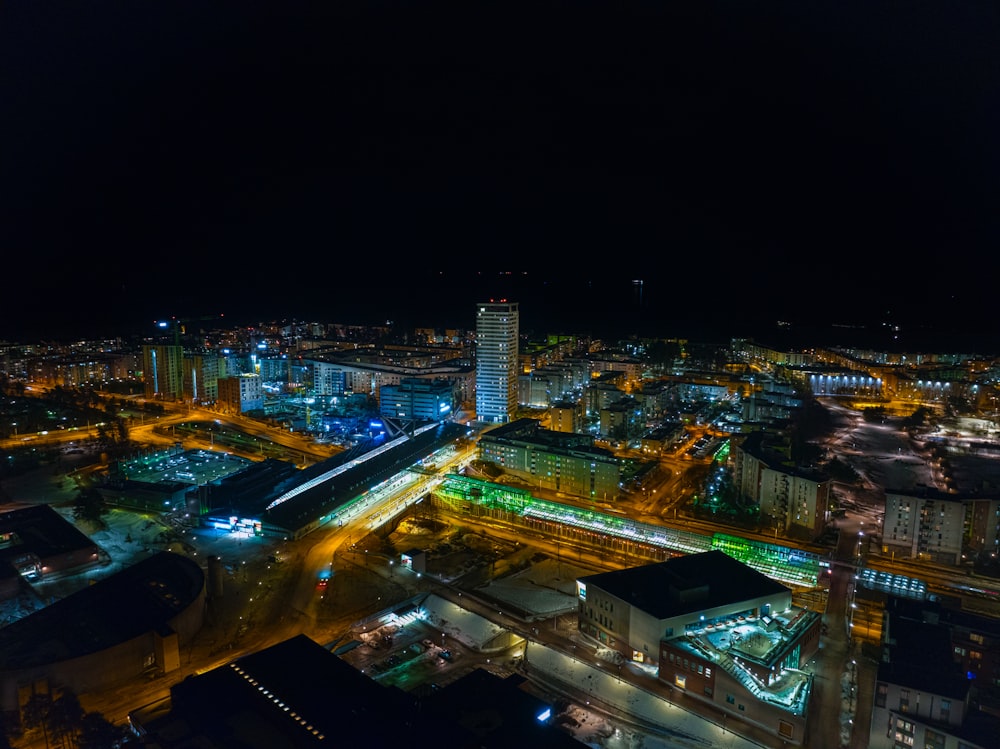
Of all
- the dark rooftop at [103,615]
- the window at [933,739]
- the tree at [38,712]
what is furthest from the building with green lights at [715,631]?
the tree at [38,712]

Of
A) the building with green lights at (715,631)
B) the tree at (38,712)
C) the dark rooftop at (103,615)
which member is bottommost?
the tree at (38,712)

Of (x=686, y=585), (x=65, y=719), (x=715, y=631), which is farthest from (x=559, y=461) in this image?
(x=65, y=719)

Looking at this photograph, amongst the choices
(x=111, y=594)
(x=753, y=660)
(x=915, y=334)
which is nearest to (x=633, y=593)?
(x=753, y=660)

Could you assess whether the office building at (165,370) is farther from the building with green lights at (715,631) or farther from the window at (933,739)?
the window at (933,739)

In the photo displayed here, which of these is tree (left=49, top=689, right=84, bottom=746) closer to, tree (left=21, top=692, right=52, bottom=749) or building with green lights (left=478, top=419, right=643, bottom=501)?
tree (left=21, top=692, right=52, bottom=749)

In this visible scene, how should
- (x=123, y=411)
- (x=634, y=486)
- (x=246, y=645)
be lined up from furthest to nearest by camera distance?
(x=123, y=411) → (x=634, y=486) → (x=246, y=645)

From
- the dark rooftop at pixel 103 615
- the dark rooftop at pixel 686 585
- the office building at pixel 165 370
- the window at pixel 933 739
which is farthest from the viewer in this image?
the office building at pixel 165 370

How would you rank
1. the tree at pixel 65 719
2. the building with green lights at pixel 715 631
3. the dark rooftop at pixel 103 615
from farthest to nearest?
the dark rooftop at pixel 103 615 → the building with green lights at pixel 715 631 → the tree at pixel 65 719

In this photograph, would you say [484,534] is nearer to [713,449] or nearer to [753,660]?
[753,660]
